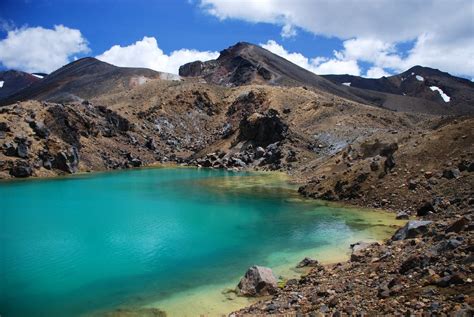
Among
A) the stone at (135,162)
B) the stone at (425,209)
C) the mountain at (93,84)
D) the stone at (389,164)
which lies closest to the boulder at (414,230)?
the stone at (425,209)

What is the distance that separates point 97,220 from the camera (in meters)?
37.9

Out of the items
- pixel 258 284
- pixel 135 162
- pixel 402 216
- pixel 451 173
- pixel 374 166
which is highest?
pixel 374 166

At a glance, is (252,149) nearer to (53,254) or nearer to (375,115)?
(375,115)

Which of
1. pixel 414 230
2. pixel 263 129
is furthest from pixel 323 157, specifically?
pixel 414 230

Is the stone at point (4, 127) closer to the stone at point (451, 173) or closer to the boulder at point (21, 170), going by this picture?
the boulder at point (21, 170)

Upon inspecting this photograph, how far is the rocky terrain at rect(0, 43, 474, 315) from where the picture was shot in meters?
15.8

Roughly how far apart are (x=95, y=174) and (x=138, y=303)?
216 feet

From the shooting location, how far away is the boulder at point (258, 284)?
1905 centimetres

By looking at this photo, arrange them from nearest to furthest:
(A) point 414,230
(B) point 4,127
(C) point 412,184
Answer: (A) point 414,230, (C) point 412,184, (B) point 4,127

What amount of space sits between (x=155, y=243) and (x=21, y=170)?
51838 millimetres

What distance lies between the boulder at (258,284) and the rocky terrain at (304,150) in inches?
13.6

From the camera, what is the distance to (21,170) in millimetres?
71500

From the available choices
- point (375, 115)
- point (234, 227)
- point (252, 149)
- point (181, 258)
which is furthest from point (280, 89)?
point (181, 258)

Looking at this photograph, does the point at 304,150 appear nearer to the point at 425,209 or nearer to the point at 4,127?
the point at 425,209
